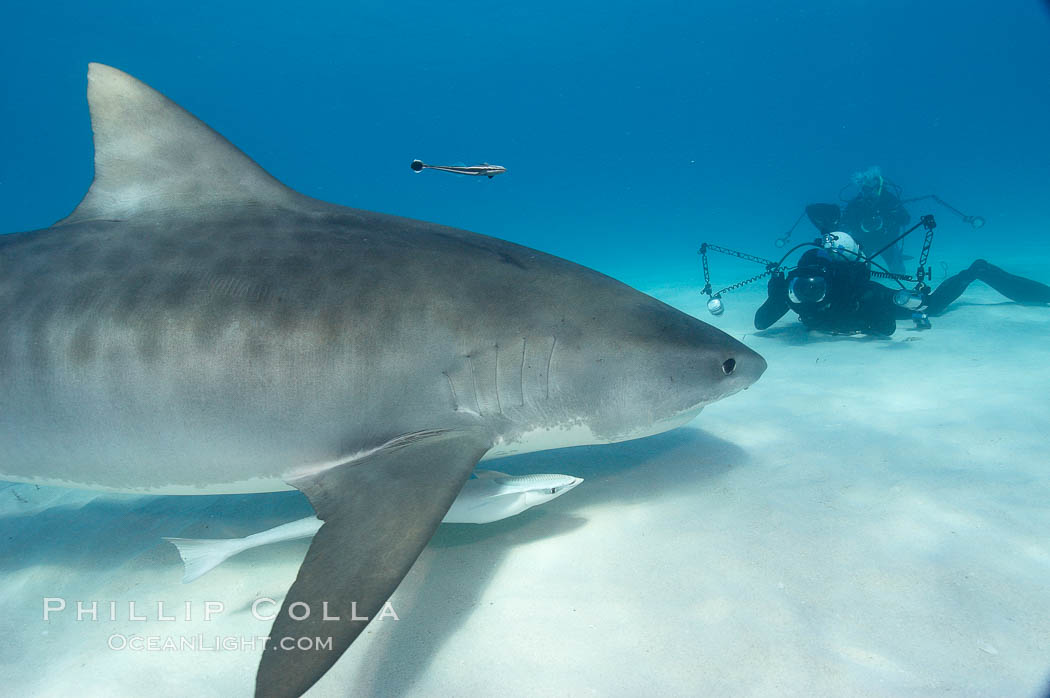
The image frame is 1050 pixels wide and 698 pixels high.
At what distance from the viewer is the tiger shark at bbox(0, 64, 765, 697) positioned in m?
2.29

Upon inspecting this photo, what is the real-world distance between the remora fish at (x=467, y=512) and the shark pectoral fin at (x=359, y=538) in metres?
0.28

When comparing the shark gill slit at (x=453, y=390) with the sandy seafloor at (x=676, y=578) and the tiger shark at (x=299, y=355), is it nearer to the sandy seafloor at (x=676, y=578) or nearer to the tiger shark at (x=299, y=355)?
the tiger shark at (x=299, y=355)

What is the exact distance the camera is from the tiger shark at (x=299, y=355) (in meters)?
2.29

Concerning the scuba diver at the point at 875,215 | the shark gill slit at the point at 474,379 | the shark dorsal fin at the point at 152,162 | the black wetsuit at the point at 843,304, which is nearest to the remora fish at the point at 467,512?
the shark gill slit at the point at 474,379

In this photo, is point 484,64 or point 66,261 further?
point 484,64

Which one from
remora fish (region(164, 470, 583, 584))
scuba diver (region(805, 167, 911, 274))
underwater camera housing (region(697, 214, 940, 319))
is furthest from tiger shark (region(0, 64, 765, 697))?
scuba diver (region(805, 167, 911, 274))

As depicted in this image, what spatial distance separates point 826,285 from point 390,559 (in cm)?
722

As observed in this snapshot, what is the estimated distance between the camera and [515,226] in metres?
109

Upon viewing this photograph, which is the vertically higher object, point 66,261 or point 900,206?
point 900,206

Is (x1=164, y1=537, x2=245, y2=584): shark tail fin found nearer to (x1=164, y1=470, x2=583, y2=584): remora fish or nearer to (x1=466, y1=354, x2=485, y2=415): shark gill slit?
(x1=164, y1=470, x2=583, y2=584): remora fish

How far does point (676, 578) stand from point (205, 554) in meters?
2.33

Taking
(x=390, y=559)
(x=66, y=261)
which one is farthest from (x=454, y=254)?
Result: (x=66, y=261)

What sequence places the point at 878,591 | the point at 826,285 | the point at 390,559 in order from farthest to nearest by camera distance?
the point at 826,285
the point at 878,591
the point at 390,559

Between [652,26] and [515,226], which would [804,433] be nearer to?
[515,226]
